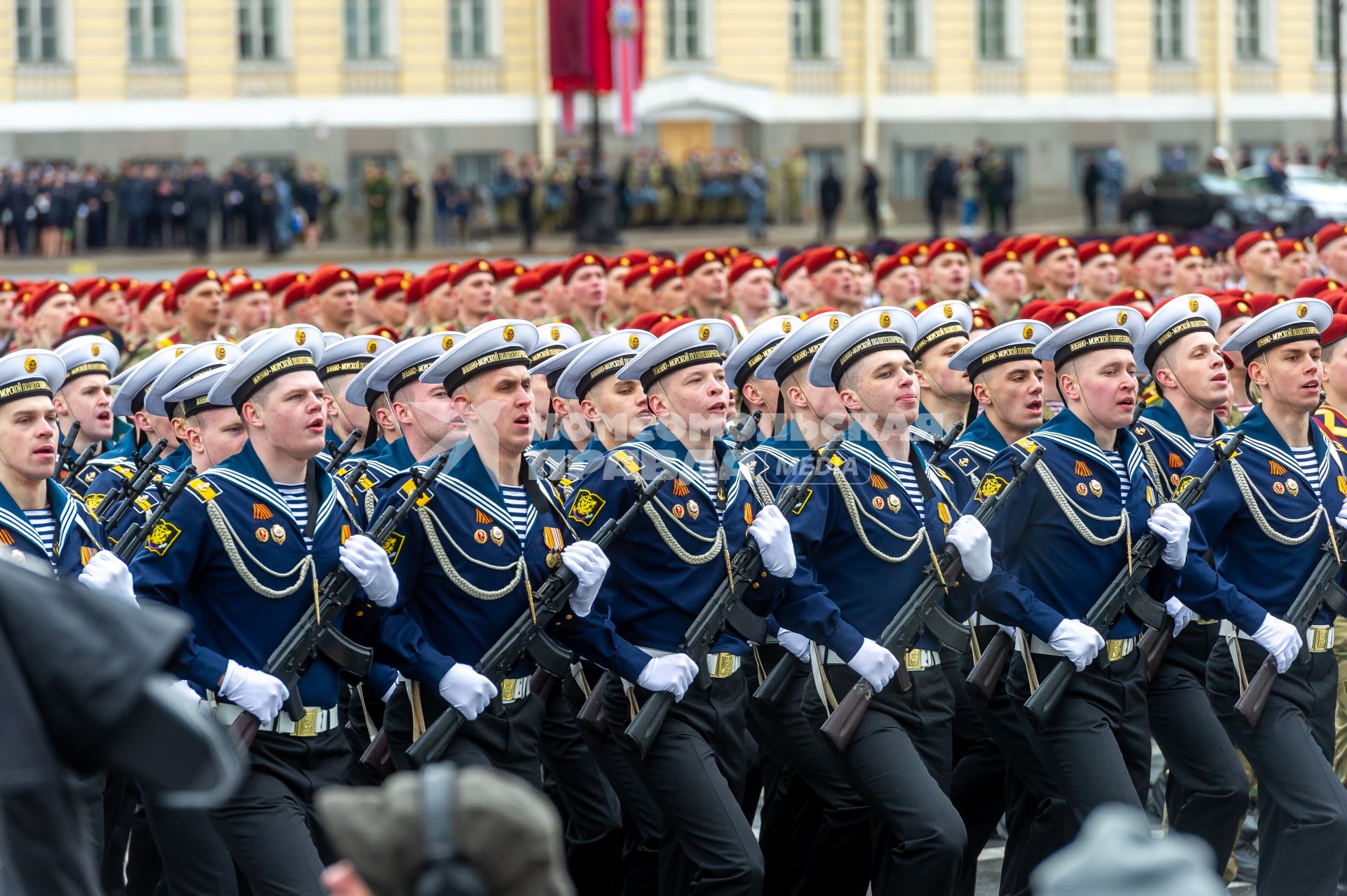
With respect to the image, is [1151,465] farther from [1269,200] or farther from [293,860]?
[1269,200]

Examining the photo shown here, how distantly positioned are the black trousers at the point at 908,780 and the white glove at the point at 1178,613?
801 millimetres

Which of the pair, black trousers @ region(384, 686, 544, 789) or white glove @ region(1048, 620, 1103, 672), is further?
white glove @ region(1048, 620, 1103, 672)

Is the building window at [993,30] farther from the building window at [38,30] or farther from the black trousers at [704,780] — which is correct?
the black trousers at [704,780]

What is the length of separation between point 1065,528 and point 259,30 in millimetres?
31615

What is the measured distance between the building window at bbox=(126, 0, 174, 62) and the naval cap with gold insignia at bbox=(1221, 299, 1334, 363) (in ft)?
102

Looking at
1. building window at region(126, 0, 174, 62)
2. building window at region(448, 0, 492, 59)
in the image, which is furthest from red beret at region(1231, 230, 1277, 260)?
building window at region(126, 0, 174, 62)

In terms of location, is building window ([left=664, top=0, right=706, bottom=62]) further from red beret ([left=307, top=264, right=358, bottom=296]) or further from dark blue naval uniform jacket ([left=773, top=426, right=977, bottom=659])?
dark blue naval uniform jacket ([left=773, top=426, right=977, bottom=659])

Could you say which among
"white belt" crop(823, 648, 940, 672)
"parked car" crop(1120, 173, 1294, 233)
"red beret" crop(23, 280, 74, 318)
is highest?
"parked car" crop(1120, 173, 1294, 233)

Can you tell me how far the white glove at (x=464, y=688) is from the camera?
216 inches

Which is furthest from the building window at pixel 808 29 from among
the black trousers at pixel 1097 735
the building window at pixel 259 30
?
the black trousers at pixel 1097 735

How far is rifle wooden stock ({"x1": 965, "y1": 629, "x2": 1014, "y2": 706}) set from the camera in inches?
242

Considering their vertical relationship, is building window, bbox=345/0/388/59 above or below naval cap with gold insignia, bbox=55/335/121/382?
above

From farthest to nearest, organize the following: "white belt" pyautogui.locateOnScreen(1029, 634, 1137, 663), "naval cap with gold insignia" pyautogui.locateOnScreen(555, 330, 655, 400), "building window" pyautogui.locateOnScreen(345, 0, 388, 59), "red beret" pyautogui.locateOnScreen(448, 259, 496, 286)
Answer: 1. "building window" pyautogui.locateOnScreen(345, 0, 388, 59)
2. "red beret" pyautogui.locateOnScreen(448, 259, 496, 286)
3. "naval cap with gold insignia" pyautogui.locateOnScreen(555, 330, 655, 400)
4. "white belt" pyautogui.locateOnScreen(1029, 634, 1137, 663)

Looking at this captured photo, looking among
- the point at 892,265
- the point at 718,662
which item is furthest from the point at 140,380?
the point at 892,265
